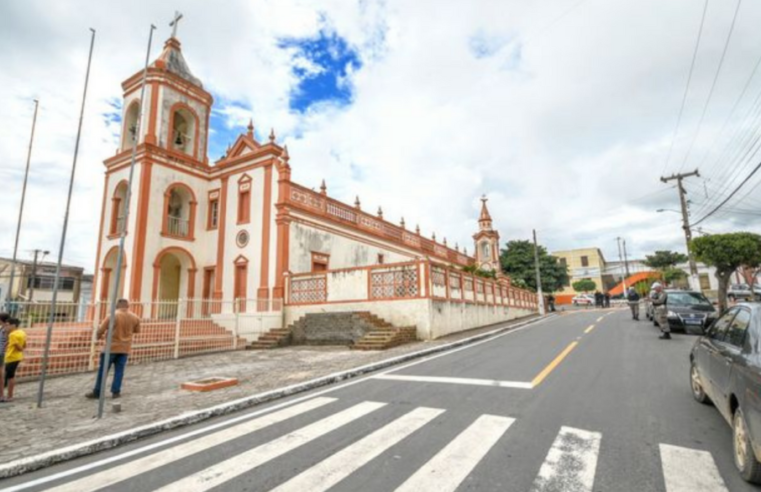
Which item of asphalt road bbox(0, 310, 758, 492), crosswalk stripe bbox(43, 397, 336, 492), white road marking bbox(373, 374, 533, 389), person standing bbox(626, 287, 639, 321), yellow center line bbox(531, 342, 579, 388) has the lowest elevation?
crosswalk stripe bbox(43, 397, 336, 492)

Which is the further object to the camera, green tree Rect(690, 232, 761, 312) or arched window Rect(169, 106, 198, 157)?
arched window Rect(169, 106, 198, 157)

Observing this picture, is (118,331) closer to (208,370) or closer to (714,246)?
(208,370)

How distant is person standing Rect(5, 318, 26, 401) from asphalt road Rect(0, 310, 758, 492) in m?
4.72

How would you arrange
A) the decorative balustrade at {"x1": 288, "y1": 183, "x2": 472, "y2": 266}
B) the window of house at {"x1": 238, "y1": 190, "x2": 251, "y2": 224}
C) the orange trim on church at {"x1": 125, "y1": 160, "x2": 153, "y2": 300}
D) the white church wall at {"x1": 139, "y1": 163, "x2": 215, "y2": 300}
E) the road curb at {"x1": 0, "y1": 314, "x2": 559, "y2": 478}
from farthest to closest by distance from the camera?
the decorative balustrade at {"x1": 288, "y1": 183, "x2": 472, "y2": 266} < the window of house at {"x1": 238, "y1": 190, "x2": 251, "y2": 224} < the white church wall at {"x1": 139, "y1": 163, "x2": 215, "y2": 300} < the orange trim on church at {"x1": 125, "y1": 160, "x2": 153, "y2": 300} < the road curb at {"x1": 0, "y1": 314, "x2": 559, "y2": 478}

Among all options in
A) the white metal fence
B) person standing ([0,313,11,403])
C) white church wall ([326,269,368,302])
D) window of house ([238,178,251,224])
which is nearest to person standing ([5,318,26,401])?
person standing ([0,313,11,403])

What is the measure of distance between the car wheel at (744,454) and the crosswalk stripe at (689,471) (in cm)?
17

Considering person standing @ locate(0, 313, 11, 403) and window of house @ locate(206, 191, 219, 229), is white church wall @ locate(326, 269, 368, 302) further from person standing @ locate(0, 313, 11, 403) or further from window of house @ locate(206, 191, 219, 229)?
person standing @ locate(0, 313, 11, 403)

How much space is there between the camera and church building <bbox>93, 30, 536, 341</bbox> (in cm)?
1537

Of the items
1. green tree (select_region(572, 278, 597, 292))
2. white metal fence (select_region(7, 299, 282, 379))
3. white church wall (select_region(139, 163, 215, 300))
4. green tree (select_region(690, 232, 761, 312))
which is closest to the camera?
white metal fence (select_region(7, 299, 282, 379))

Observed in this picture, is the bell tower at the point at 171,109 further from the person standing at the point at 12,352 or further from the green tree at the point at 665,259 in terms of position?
the green tree at the point at 665,259

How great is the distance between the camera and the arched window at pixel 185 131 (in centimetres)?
1961

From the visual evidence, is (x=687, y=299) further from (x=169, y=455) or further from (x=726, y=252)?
(x=169, y=455)

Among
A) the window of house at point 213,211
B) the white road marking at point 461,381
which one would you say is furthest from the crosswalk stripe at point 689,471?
the window of house at point 213,211

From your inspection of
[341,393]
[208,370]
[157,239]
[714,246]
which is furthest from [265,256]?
[714,246]
